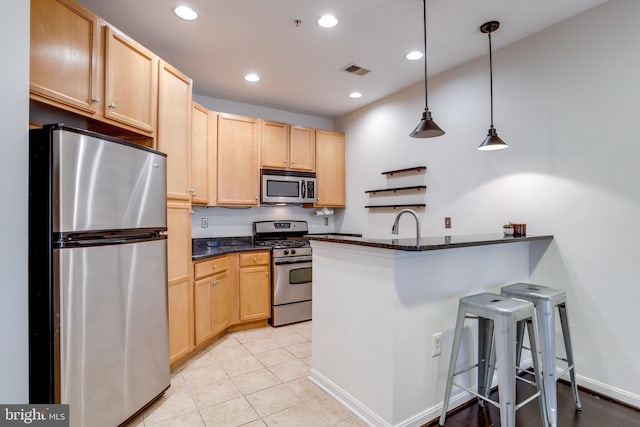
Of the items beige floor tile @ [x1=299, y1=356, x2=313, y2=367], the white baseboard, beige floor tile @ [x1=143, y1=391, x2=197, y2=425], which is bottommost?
beige floor tile @ [x1=299, y1=356, x2=313, y2=367]

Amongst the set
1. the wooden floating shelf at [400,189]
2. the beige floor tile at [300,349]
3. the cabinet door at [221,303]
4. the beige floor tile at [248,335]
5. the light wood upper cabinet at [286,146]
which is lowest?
the beige floor tile at [248,335]

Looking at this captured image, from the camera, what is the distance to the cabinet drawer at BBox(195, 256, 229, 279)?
2947 mm

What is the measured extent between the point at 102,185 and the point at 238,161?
2107 millimetres

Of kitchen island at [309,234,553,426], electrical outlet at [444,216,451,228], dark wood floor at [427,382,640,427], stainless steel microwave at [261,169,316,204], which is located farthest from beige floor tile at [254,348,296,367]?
electrical outlet at [444,216,451,228]

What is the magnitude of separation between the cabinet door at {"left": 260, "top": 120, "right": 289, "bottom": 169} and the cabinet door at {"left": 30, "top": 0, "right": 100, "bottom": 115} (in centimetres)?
210

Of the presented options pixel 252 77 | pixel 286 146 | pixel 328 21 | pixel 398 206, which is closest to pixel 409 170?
pixel 398 206

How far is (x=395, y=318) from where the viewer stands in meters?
1.77

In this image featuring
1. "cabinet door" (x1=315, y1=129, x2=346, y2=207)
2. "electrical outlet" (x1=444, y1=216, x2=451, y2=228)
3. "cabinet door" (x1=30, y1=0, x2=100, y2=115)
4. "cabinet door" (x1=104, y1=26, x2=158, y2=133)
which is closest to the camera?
"cabinet door" (x1=30, y1=0, x2=100, y2=115)

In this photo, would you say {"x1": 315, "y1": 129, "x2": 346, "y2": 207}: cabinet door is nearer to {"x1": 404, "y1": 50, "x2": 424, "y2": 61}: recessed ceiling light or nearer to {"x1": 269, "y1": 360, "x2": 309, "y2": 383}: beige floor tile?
{"x1": 404, "y1": 50, "x2": 424, "y2": 61}: recessed ceiling light

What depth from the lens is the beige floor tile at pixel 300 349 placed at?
292 cm

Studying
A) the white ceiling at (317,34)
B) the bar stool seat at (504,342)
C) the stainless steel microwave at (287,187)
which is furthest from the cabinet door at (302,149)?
the bar stool seat at (504,342)

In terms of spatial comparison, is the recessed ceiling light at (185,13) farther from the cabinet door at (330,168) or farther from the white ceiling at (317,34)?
the cabinet door at (330,168)

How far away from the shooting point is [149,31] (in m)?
2.50

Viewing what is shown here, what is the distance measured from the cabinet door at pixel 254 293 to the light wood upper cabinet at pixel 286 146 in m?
1.33
